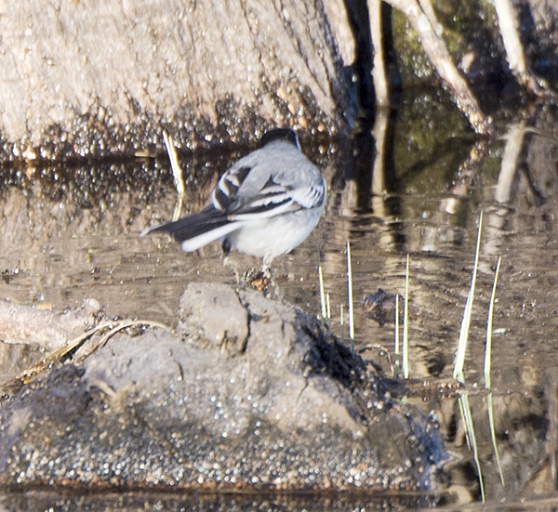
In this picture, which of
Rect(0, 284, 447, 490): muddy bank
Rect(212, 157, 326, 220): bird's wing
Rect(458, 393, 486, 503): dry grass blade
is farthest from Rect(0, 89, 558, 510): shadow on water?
Rect(212, 157, 326, 220): bird's wing

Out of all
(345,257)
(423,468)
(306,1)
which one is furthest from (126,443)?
(306,1)

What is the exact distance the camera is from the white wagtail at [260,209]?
5.02 m

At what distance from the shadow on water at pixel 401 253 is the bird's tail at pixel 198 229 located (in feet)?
1.63

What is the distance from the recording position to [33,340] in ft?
16.6

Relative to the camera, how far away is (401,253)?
711cm

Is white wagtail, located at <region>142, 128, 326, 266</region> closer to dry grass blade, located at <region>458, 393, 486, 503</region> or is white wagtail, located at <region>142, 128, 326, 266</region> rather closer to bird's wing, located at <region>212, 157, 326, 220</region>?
bird's wing, located at <region>212, 157, 326, 220</region>

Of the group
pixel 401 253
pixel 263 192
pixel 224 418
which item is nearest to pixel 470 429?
pixel 224 418

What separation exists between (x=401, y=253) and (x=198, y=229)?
8.14 feet

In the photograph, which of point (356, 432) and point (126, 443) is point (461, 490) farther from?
point (126, 443)

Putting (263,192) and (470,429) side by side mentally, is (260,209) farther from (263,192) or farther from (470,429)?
(470,429)

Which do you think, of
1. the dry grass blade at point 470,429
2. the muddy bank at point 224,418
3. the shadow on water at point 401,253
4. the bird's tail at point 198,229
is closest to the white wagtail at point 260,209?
the bird's tail at point 198,229

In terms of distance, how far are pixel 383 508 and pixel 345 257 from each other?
130 inches

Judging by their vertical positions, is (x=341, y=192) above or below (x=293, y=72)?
below

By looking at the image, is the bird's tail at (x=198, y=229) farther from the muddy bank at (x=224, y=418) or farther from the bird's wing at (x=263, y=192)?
the muddy bank at (x=224, y=418)
